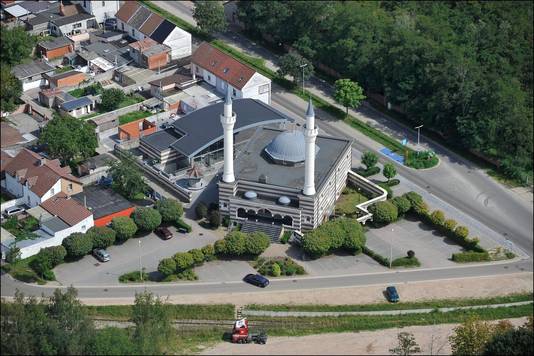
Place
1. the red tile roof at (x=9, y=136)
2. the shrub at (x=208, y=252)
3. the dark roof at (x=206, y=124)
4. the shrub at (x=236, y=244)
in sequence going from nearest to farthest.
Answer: the shrub at (x=236, y=244), the shrub at (x=208, y=252), the dark roof at (x=206, y=124), the red tile roof at (x=9, y=136)

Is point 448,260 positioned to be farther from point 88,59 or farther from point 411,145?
point 88,59

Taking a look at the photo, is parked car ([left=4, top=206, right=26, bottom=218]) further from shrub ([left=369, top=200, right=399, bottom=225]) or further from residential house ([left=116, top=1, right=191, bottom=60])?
residential house ([left=116, top=1, right=191, bottom=60])

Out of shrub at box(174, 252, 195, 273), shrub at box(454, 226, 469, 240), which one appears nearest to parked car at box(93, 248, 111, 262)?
shrub at box(174, 252, 195, 273)

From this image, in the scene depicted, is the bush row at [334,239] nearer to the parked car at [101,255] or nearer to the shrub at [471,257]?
the shrub at [471,257]

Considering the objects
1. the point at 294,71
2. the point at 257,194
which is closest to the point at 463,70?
the point at 294,71

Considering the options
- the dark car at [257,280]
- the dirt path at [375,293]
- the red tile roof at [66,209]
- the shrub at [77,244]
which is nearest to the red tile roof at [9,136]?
the red tile roof at [66,209]

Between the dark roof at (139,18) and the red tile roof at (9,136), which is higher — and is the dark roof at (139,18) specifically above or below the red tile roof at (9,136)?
above

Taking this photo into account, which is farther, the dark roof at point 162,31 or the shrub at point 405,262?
the dark roof at point 162,31

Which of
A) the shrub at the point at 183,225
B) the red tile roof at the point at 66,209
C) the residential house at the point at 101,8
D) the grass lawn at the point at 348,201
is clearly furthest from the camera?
the residential house at the point at 101,8
